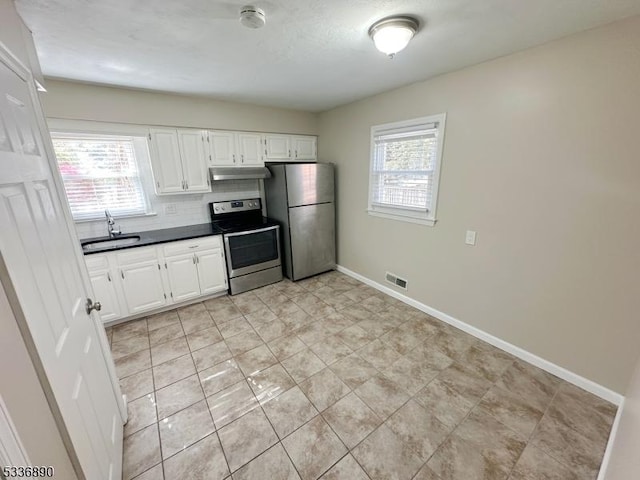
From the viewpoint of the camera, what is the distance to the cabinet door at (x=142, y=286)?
2.75m

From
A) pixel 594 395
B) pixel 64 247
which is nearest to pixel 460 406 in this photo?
pixel 594 395

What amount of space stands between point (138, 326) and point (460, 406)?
316 centimetres

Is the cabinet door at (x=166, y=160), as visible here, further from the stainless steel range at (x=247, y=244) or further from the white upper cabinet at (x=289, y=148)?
the white upper cabinet at (x=289, y=148)

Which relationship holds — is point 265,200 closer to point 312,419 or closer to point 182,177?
point 182,177

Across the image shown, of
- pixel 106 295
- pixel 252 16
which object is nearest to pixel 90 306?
pixel 106 295

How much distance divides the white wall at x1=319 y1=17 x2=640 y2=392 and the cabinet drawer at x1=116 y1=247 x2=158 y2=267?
300cm

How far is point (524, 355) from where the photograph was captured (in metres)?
2.24

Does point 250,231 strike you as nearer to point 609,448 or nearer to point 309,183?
point 309,183

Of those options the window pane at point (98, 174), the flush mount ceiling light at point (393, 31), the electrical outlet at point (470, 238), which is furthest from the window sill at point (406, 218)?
the window pane at point (98, 174)

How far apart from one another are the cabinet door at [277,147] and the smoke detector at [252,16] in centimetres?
224

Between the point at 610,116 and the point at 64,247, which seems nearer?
the point at 64,247

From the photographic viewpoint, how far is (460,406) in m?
1.83

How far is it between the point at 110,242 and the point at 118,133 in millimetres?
1213

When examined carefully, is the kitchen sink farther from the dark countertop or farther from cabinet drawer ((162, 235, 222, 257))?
cabinet drawer ((162, 235, 222, 257))
